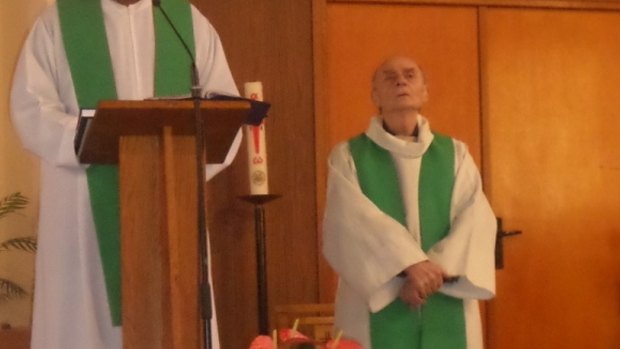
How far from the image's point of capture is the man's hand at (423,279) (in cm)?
307

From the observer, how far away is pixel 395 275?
3127 millimetres

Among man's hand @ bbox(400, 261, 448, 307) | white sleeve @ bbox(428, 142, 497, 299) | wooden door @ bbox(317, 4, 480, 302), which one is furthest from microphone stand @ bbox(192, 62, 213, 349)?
wooden door @ bbox(317, 4, 480, 302)

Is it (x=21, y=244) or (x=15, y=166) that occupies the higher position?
(x=15, y=166)

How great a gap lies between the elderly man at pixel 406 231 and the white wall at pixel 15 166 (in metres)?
2.12

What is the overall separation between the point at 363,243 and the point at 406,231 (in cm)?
15

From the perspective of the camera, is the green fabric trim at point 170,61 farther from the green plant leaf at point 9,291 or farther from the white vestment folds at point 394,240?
the green plant leaf at point 9,291

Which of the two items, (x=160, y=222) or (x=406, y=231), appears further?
(x=406, y=231)

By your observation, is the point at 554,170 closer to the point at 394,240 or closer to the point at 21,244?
the point at 394,240

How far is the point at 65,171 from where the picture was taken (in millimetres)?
2834

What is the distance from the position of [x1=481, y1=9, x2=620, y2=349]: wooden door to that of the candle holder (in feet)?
4.71

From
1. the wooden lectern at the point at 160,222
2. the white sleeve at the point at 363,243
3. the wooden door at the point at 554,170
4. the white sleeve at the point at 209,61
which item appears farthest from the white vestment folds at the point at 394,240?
the wooden door at the point at 554,170

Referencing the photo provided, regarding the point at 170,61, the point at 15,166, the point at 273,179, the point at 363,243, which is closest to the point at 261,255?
the point at 273,179

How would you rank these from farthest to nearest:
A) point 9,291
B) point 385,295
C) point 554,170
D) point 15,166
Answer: point 554,170
point 15,166
point 9,291
point 385,295

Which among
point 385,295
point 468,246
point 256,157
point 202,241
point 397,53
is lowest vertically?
point 385,295
